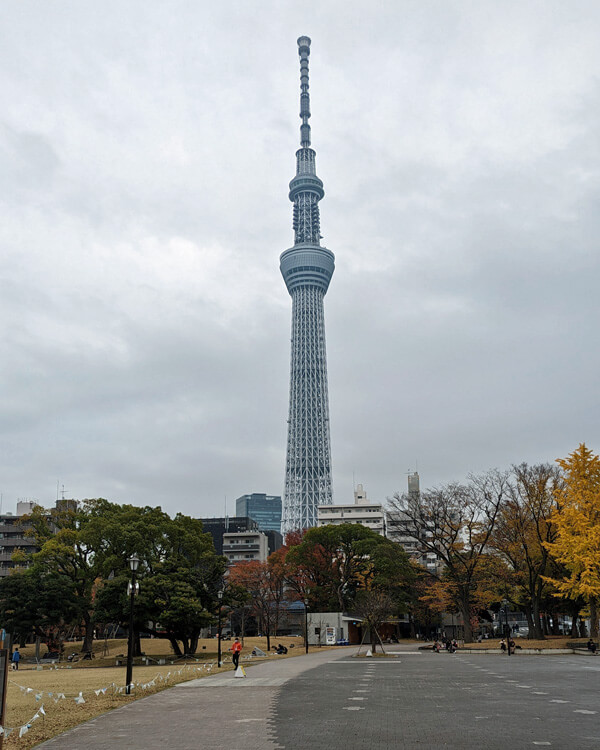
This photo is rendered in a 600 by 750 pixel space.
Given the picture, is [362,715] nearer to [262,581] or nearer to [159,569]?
[159,569]

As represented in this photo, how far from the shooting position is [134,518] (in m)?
50.2

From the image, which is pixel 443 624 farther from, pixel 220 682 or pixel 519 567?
pixel 220 682

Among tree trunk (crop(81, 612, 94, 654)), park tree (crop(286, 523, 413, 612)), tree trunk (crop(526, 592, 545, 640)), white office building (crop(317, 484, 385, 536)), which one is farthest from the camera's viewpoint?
white office building (crop(317, 484, 385, 536))

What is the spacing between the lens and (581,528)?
36938 millimetres

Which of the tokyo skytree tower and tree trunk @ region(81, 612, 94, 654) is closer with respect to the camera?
tree trunk @ region(81, 612, 94, 654)

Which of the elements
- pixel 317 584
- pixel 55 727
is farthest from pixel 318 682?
pixel 317 584

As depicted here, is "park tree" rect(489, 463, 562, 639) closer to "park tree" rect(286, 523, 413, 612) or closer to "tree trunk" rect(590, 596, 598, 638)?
"tree trunk" rect(590, 596, 598, 638)

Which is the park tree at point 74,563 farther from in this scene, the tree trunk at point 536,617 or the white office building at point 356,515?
the white office building at point 356,515

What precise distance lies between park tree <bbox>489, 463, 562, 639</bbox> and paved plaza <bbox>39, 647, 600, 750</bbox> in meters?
21.4

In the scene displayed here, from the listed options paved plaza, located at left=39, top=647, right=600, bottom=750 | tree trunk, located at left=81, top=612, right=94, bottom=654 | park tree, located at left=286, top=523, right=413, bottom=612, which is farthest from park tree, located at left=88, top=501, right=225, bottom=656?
park tree, located at left=286, top=523, right=413, bottom=612

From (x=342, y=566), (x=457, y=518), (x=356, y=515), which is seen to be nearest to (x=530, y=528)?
(x=457, y=518)

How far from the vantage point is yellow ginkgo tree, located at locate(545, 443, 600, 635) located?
Answer: 36.2 meters

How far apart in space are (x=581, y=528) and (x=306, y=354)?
127m

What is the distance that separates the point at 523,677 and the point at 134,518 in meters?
34.1
